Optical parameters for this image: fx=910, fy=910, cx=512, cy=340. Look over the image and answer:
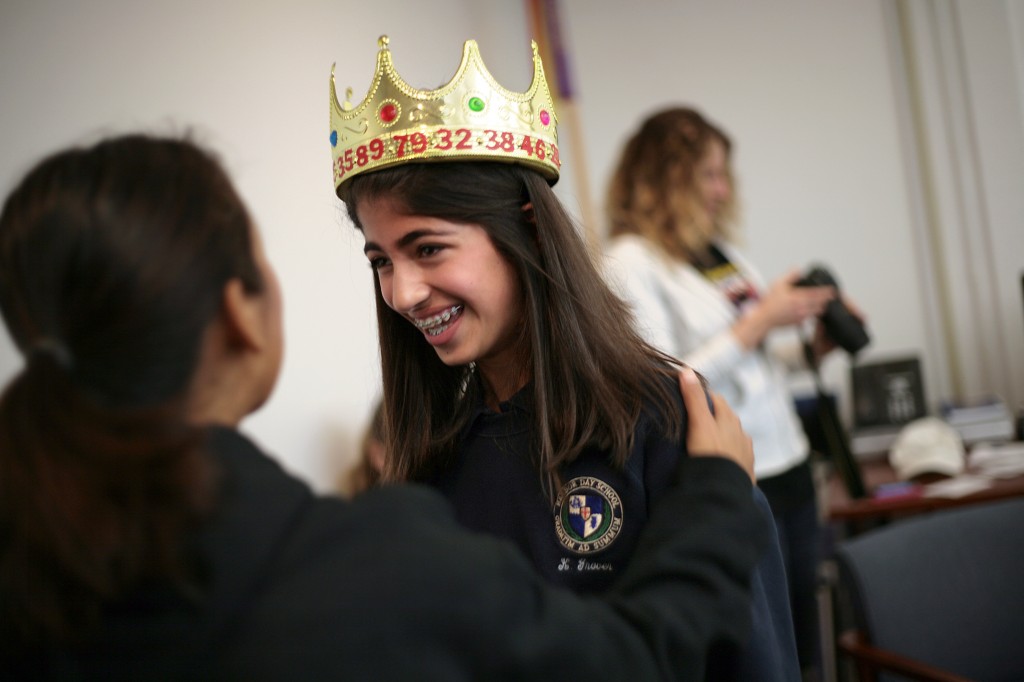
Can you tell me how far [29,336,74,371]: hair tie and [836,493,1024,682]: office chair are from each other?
1.58 m

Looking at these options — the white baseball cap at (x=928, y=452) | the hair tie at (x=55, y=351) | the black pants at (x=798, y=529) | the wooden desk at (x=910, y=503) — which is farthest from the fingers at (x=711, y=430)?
the white baseball cap at (x=928, y=452)

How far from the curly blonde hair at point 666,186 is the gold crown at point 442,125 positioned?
1086mm

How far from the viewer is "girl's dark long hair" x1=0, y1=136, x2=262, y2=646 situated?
708 millimetres

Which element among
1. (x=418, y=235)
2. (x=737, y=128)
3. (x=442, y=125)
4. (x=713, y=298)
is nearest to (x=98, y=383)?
(x=418, y=235)

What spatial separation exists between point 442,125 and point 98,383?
2.02ft

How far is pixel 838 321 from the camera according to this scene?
7.54 ft

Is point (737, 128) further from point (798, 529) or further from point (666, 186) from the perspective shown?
point (798, 529)

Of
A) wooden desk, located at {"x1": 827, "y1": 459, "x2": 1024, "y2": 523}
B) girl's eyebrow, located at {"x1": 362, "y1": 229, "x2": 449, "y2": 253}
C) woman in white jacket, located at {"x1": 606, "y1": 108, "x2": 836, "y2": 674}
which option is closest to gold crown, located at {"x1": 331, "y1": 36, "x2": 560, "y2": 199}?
girl's eyebrow, located at {"x1": 362, "y1": 229, "x2": 449, "y2": 253}

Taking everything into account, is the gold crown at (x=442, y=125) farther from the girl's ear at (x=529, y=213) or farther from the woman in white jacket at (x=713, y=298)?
the woman in white jacket at (x=713, y=298)

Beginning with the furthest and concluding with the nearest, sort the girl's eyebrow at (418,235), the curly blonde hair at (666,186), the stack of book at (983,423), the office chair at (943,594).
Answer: the stack of book at (983,423) → the curly blonde hair at (666,186) → the office chair at (943,594) → the girl's eyebrow at (418,235)

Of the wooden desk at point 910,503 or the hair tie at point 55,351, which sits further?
the wooden desk at point 910,503

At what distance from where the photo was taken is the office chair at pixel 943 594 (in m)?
1.84

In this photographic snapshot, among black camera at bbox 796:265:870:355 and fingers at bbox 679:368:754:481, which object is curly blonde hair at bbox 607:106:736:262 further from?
fingers at bbox 679:368:754:481

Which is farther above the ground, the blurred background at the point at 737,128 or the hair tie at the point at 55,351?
the blurred background at the point at 737,128
